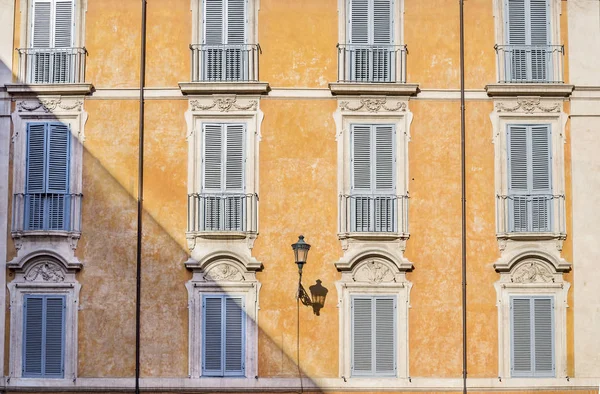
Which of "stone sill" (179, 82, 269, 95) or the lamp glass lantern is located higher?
"stone sill" (179, 82, 269, 95)

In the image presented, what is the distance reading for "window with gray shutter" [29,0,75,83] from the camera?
23.3 meters

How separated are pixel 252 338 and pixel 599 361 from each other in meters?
7.51

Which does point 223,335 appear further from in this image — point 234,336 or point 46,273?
point 46,273

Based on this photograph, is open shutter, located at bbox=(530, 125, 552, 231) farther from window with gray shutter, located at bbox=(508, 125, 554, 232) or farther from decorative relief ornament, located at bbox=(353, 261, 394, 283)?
decorative relief ornament, located at bbox=(353, 261, 394, 283)

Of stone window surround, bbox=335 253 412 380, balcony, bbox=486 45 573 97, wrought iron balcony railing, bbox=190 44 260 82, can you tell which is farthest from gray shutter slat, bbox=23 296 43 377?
balcony, bbox=486 45 573 97

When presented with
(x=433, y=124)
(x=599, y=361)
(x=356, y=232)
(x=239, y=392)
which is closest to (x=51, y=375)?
(x=239, y=392)

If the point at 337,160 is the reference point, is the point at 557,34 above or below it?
above

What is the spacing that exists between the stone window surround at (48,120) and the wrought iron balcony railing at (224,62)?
2.76 m

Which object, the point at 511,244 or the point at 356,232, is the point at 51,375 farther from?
the point at 511,244

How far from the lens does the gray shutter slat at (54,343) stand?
22531 millimetres

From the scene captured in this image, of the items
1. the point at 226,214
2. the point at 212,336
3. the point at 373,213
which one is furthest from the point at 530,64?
the point at 212,336

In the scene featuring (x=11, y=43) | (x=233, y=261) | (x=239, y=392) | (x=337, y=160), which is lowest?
(x=239, y=392)

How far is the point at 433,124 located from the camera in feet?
75.6

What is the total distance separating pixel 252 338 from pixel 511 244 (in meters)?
6.00
